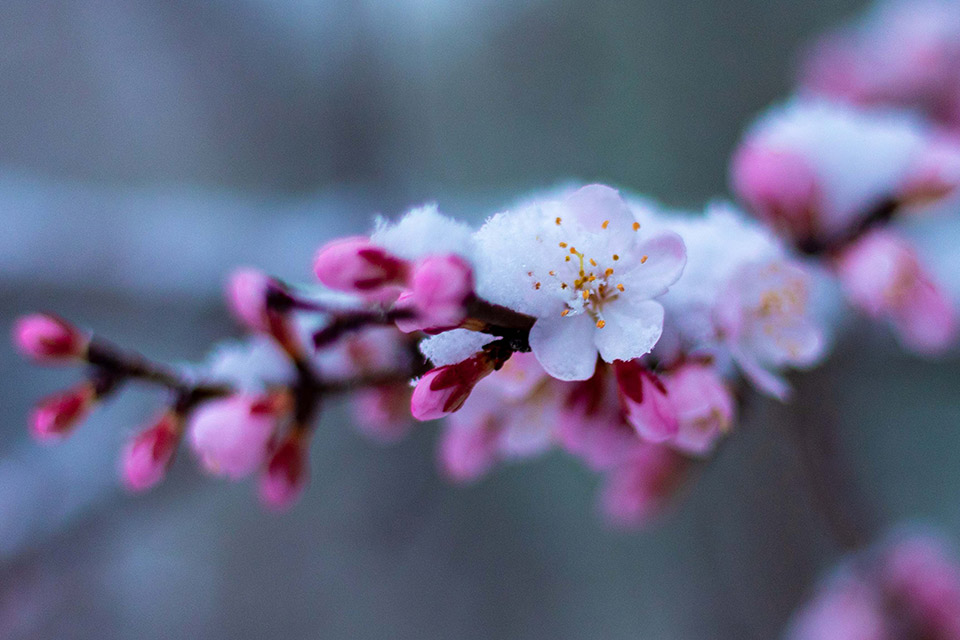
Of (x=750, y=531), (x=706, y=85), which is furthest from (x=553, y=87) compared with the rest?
(x=750, y=531)

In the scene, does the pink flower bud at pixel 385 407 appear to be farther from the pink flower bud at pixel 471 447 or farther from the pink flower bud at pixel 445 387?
the pink flower bud at pixel 445 387

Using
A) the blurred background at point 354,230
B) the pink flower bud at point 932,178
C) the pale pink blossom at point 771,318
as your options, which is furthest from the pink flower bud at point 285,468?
the blurred background at point 354,230

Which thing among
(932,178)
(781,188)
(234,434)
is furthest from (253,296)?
(932,178)

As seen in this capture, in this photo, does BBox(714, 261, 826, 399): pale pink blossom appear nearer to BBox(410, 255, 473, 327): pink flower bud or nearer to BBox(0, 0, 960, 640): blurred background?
BBox(410, 255, 473, 327): pink flower bud

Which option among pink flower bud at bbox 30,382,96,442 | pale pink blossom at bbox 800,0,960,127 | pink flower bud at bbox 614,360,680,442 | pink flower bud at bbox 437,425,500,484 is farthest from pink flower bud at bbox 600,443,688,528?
pale pink blossom at bbox 800,0,960,127

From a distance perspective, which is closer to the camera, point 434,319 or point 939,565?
point 434,319

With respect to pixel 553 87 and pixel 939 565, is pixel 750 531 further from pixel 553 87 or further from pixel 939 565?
pixel 553 87
